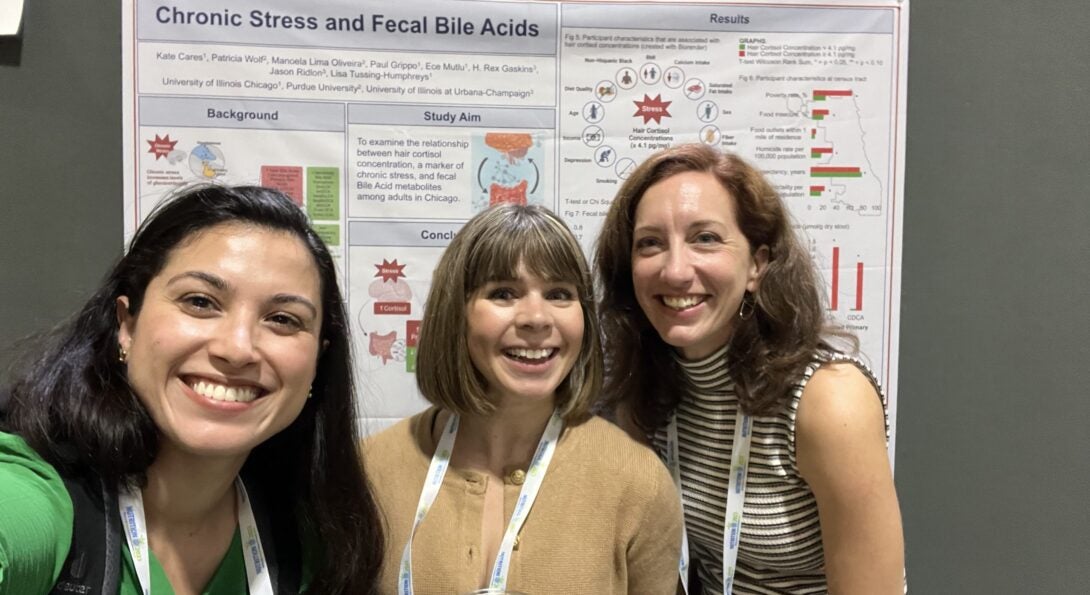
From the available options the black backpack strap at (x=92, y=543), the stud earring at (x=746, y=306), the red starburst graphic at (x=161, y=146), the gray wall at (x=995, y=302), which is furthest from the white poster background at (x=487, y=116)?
the black backpack strap at (x=92, y=543)

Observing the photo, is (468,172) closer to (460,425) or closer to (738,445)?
(460,425)

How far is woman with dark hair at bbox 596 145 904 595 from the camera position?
4.32ft

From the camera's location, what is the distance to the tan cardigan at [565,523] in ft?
3.96

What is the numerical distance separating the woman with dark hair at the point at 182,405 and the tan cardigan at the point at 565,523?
4.9 inches

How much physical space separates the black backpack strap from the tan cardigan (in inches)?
17.4

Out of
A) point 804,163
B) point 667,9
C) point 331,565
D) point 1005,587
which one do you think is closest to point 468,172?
point 667,9

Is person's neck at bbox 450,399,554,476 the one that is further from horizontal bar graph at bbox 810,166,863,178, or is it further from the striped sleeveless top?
horizontal bar graph at bbox 810,166,863,178

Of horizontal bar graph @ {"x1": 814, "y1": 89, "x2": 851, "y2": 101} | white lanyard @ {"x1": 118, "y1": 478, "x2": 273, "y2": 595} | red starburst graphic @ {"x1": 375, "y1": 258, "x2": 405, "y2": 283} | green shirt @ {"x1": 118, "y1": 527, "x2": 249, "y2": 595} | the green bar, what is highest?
horizontal bar graph @ {"x1": 814, "y1": 89, "x2": 851, "y2": 101}

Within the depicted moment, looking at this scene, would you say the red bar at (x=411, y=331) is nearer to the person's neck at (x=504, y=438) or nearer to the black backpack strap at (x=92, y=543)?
the person's neck at (x=504, y=438)

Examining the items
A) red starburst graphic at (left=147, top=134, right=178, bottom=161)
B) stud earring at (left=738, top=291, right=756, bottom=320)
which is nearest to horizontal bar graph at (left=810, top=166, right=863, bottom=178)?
stud earring at (left=738, top=291, right=756, bottom=320)

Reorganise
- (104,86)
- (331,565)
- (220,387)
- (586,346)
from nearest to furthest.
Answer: (220,387) → (331,565) → (586,346) → (104,86)

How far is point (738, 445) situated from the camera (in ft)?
4.64

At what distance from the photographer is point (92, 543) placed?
3.05 ft

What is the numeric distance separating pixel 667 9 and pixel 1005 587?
1814 mm
